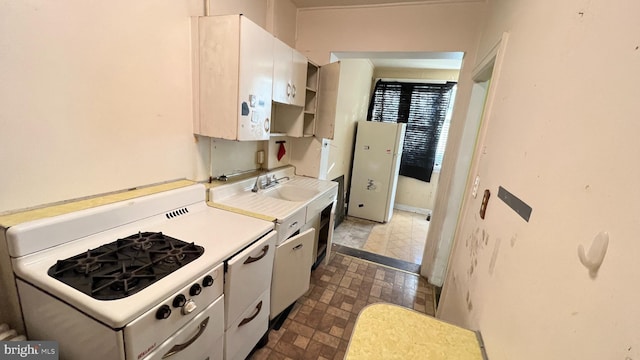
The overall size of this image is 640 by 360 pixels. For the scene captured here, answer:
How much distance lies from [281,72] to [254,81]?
374 millimetres

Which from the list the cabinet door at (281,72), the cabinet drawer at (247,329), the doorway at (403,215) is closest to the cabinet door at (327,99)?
the doorway at (403,215)

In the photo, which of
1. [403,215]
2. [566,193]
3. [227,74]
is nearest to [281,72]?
[227,74]

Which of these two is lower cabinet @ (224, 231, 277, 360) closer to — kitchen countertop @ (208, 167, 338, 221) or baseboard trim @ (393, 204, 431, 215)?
kitchen countertop @ (208, 167, 338, 221)

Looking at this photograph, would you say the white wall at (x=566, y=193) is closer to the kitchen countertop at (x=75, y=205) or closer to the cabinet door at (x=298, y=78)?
the cabinet door at (x=298, y=78)

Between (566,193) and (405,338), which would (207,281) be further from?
(566,193)

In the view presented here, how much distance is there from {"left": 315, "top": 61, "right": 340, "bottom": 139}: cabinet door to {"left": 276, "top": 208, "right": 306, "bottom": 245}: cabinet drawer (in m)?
1.02

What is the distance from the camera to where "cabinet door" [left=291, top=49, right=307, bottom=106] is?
82.1 inches

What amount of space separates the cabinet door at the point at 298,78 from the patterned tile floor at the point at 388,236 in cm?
195

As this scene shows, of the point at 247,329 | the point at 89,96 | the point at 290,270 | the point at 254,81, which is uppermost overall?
the point at 254,81

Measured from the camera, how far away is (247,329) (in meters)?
1.40

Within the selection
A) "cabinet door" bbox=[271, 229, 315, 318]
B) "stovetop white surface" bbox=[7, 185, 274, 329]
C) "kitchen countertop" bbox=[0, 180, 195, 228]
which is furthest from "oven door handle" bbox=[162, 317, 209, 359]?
"kitchen countertop" bbox=[0, 180, 195, 228]

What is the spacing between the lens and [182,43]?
1490 mm

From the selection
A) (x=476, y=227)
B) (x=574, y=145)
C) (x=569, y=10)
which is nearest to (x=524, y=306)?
(x=574, y=145)

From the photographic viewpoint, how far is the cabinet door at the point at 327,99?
2422 millimetres
